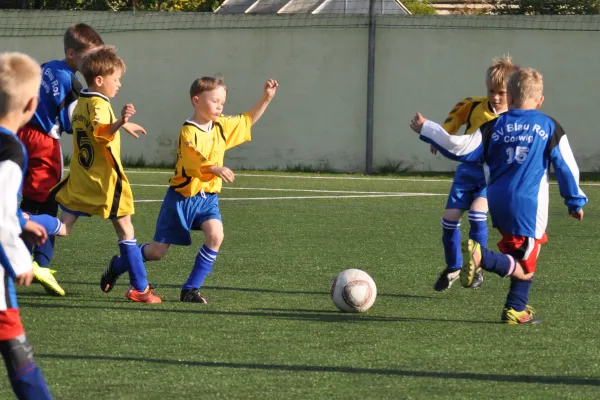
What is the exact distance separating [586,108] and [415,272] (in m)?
10.1

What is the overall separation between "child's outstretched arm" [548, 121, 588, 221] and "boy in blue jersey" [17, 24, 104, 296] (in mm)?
2996

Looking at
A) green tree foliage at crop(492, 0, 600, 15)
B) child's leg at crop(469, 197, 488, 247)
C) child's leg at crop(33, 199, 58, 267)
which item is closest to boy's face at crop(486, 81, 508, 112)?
child's leg at crop(469, 197, 488, 247)

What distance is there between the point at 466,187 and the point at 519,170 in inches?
58.7

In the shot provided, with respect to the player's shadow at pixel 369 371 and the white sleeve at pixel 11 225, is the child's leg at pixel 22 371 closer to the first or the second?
the white sleeve at pixel 11 225

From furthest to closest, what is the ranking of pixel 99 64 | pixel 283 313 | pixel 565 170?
pixel 99 64
pixel 283 313
pixel 565 170

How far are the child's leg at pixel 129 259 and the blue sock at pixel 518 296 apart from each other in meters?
2.12

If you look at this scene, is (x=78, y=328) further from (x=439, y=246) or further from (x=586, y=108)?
(x=586, y=108)

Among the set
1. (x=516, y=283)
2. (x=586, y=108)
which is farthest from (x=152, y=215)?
(x=586, y=108)

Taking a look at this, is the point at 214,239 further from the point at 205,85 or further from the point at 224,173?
the point at 205,85

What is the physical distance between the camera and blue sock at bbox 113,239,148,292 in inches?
257

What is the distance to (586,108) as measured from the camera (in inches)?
674

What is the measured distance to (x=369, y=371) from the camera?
480 cm

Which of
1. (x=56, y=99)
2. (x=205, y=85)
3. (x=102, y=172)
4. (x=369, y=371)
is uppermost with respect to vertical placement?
(x=205, y=85)

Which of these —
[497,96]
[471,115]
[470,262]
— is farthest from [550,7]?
[470,262]
